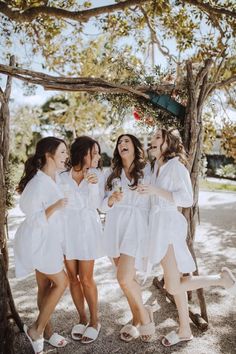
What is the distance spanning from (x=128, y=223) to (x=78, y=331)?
1349 millimetres

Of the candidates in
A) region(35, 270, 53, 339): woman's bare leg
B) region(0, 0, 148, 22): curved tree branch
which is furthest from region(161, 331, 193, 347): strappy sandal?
region(0, 0, 148, 22): curved tree branch

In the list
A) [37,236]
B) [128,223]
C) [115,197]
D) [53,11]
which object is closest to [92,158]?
[115,197]

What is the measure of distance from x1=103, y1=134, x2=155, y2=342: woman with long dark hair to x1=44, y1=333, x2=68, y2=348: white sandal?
0.63 meters

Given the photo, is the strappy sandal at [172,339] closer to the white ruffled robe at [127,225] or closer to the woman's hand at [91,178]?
the white ruffled robe at [127,225]

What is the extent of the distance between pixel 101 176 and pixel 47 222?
2.84 ft

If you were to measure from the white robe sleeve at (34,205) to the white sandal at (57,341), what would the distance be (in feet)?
4.17

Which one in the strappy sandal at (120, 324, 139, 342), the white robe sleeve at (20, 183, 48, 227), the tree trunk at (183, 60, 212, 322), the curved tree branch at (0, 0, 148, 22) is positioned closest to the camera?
the white robe sleeve at (20, 183, 48, 227)

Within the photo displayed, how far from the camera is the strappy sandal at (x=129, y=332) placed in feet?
12.5

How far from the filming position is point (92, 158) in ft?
12.6

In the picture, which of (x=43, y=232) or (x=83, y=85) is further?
(x=83, y=85)

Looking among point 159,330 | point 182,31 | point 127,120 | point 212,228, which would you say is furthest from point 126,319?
point 212,228

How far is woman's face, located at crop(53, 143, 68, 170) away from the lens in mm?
3625

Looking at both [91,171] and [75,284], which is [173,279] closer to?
[75,284]

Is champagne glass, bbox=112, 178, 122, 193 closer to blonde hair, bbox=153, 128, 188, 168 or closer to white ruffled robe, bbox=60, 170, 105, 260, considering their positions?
white ruffled robe, bbox=60, 170, 105, 260
